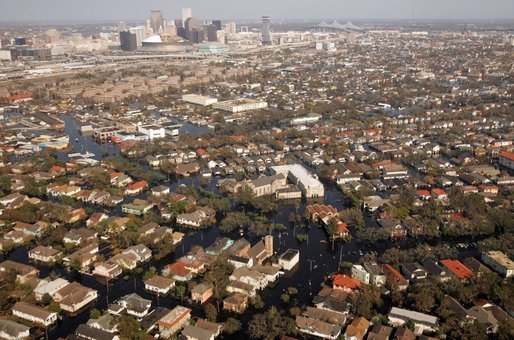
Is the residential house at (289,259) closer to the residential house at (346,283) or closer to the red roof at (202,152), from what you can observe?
the residential house at (346,283)

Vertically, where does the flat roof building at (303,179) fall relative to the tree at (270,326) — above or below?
above

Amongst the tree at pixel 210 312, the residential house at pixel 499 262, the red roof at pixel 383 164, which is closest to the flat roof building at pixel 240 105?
the red roof at pixel 383 164

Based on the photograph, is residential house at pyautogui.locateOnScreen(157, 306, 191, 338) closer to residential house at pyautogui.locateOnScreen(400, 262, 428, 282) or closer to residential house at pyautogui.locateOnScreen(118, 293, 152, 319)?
residential house at pyautogui.locateOnScreen(118, 293, 152, 319)

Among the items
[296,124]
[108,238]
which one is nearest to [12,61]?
[296,124]

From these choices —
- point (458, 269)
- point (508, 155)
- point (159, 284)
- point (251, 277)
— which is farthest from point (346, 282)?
point (508, 155)

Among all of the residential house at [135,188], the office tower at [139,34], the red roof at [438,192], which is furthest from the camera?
the office tower at [139,34]

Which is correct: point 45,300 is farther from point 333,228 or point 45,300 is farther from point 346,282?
point 333,228
